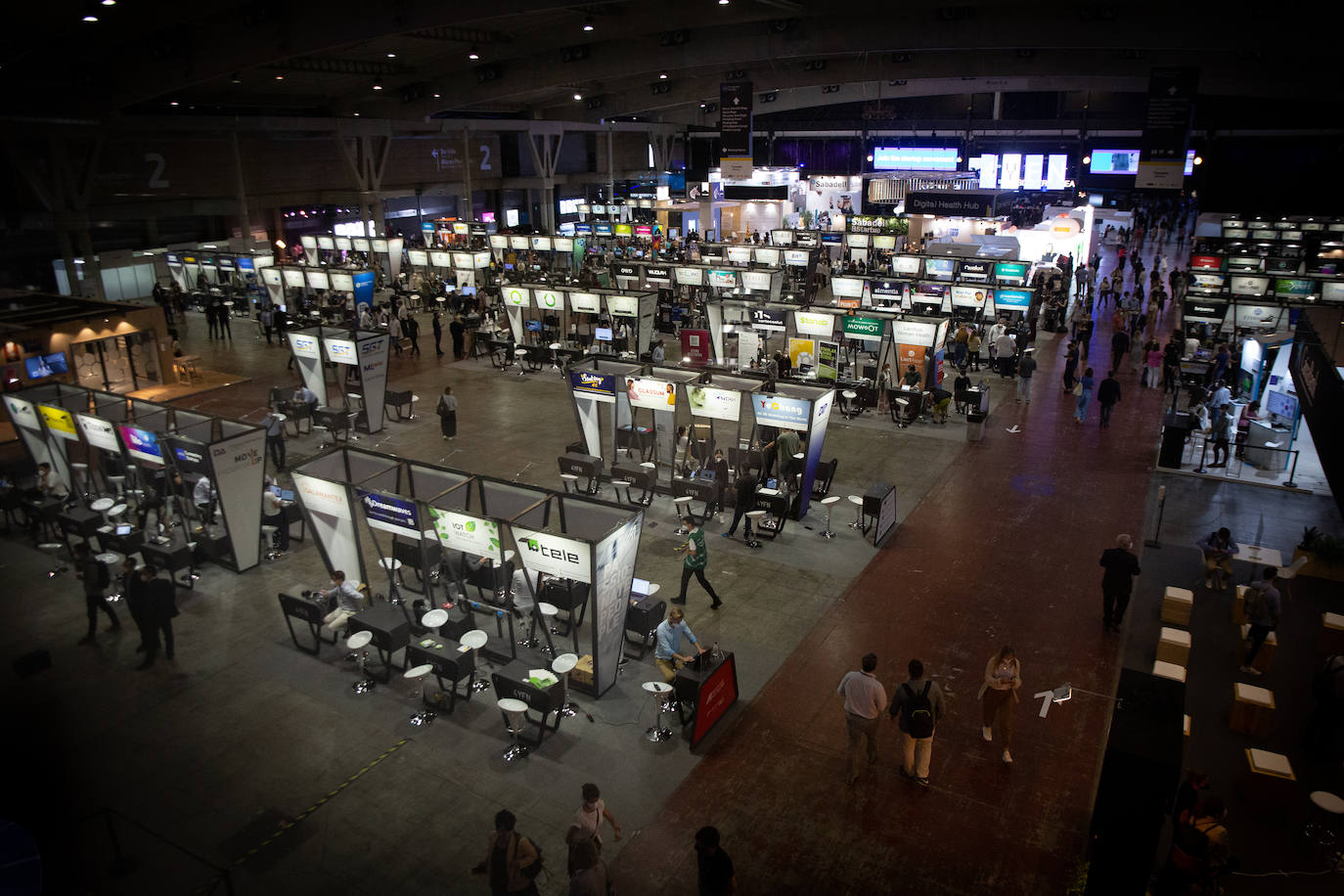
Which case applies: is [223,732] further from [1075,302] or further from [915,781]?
[1075,302]

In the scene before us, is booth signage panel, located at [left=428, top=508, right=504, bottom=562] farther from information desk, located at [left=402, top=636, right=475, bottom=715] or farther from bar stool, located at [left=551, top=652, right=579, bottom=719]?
bar stool, located at [left=551, top=652, right=579, bottom=719]

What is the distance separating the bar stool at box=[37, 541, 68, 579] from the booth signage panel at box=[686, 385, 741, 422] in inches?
409

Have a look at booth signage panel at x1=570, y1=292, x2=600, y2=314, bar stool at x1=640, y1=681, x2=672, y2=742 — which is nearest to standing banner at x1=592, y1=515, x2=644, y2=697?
bar stool at x1=640, y1=681, x2=672, y2=742

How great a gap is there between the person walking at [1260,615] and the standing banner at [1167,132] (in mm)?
13406

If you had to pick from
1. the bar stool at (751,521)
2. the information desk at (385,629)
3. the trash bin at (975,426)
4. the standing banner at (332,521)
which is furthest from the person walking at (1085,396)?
A: the standing banner at (332,521)

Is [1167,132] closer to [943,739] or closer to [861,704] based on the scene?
[943,739]

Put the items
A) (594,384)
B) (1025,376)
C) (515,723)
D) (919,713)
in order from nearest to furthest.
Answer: (919,713), (515,723), (594,384), (1025,376)

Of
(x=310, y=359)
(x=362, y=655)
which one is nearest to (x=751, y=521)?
(x=362, y=655)

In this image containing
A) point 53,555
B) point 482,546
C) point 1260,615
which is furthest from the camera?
point 53,555

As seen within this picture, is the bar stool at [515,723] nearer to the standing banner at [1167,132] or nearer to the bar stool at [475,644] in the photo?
the bar stool at [475,644]

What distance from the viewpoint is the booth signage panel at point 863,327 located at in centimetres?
1994

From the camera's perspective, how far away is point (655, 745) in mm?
8609

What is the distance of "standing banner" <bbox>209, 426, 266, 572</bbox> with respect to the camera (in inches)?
470

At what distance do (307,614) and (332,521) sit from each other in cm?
136
